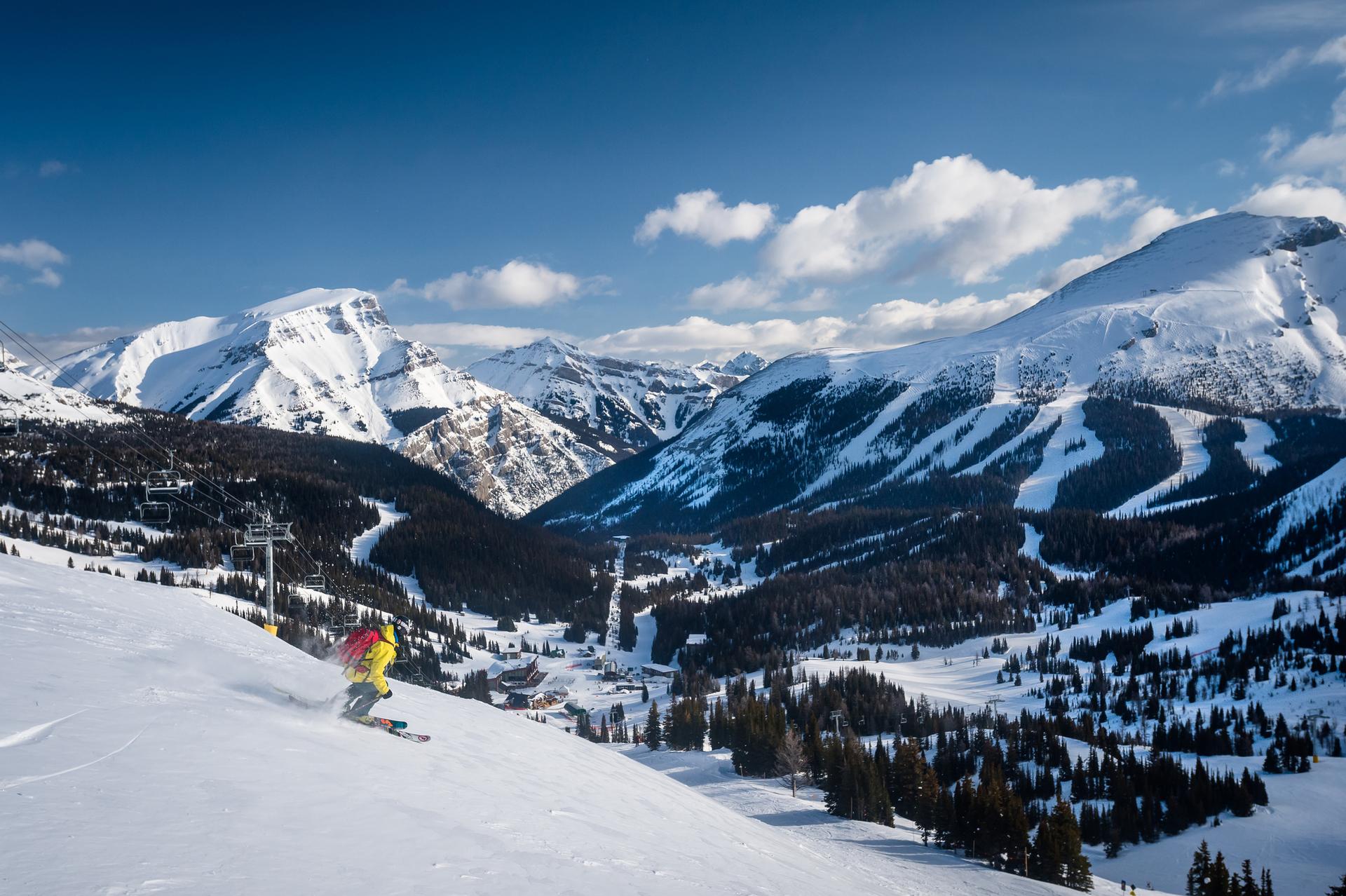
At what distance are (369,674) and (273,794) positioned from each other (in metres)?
6.29

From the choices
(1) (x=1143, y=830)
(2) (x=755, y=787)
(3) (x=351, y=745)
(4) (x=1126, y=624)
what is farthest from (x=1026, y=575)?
(3) (x=351, y=745)

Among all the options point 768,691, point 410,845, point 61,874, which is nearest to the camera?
point 61,874

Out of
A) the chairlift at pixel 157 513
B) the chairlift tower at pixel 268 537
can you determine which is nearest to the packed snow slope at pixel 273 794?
the chairlift at pixel 157 513

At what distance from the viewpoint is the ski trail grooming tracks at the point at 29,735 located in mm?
10867

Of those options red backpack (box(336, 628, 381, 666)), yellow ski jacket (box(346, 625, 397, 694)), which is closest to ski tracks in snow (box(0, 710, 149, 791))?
yellow ski jacket (box(346, 625, 397, 694))

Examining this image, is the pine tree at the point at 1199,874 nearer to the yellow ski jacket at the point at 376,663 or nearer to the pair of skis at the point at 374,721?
the pair of skis at the point at 374,721

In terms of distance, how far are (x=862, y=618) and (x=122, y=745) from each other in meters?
163

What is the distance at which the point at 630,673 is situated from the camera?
5413 inches

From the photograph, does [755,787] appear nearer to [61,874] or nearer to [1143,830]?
[1143,830]

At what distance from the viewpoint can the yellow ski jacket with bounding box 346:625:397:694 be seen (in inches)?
683

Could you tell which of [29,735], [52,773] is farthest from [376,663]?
[52,773]

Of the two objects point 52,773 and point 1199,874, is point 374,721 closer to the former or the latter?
point 52,773

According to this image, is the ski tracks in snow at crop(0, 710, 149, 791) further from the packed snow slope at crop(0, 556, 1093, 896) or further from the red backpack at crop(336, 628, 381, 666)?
the red backpack at crop(336, 628, 381, 666)

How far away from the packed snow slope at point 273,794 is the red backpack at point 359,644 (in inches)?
60.3
